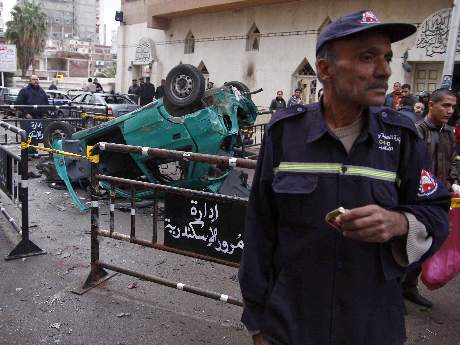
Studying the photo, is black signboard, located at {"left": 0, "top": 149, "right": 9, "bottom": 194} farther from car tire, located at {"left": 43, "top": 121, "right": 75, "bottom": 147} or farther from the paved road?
car tire, located at {"left": 43, "top": 121, "right": 75, "bottom": 147}

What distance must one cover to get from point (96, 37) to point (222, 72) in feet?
305

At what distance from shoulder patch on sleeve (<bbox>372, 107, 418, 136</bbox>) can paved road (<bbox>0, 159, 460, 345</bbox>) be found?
2326 millimetres

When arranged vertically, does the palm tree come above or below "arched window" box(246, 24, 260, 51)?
above

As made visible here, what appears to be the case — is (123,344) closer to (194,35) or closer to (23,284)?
(23,284)

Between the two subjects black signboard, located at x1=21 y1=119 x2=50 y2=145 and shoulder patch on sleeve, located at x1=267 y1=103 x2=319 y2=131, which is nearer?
shoulder patch on sleeve, located at x1=267 y1=103 x2=319 y2=131

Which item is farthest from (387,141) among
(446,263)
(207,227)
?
(446,263)

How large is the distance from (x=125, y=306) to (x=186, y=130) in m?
3.17

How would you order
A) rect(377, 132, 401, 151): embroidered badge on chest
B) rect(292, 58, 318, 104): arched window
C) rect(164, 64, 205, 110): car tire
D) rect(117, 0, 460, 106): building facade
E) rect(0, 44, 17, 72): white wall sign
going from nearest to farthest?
rect(377, 132, 401, 151): embroidered badge on chest → rect(164, 64, 205, 110): car tire → rect(117, 0, 460, 106): building facade → rect(292, 58, 318, 104): arched window → rect(0, 44, 17, 72): white wall sign

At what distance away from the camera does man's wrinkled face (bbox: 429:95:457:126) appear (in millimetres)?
4230

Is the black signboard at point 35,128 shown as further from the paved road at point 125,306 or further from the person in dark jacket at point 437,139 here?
the person in dark jacket at point 437,139

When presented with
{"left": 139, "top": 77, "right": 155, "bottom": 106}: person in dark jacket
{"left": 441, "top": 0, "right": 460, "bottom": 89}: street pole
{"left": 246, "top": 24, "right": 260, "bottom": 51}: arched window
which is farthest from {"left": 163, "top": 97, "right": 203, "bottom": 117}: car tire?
{"left": 246, "top": 24, "right": 260, "bottom": 51}: arched window

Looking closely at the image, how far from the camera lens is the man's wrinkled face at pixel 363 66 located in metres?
1.60

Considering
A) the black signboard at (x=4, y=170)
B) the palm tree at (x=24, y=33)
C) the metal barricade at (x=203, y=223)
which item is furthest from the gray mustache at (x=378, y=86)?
the palm tree at (x=24, y=33)

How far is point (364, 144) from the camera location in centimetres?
167
